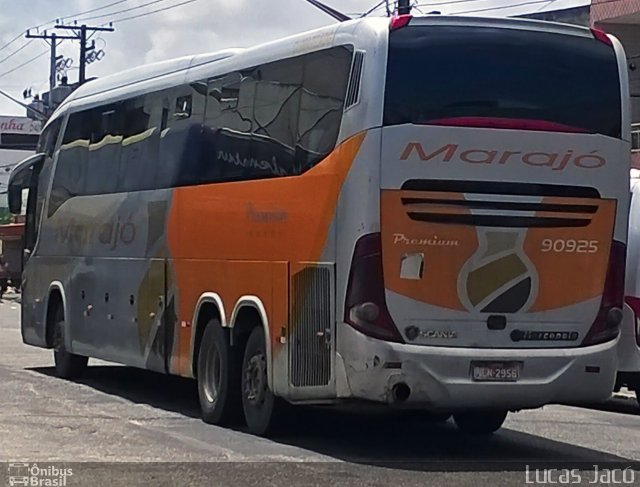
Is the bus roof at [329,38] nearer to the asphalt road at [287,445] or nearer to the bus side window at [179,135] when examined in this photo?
the bus side window at [179,135]

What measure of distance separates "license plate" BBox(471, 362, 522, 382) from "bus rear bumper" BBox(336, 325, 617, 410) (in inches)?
1.4

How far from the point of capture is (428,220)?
12.2 metres

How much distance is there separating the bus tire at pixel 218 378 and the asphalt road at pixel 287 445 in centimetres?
22

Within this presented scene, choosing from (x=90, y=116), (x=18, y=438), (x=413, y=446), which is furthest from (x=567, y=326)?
(x=90, y=116)

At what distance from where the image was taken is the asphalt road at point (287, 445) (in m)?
11.3

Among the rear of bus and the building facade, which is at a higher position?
the building facade

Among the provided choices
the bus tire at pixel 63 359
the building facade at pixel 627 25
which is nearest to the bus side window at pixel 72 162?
the bus tire at pixel 63 359

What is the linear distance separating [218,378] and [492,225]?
386cm

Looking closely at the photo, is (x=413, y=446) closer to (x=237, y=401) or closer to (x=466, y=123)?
(x=237, y=401)

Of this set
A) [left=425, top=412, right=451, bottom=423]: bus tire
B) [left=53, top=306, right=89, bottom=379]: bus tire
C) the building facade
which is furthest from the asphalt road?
the building facade

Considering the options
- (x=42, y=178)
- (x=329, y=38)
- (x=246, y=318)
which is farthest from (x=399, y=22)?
(x=42, y=178)

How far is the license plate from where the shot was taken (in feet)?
40.1

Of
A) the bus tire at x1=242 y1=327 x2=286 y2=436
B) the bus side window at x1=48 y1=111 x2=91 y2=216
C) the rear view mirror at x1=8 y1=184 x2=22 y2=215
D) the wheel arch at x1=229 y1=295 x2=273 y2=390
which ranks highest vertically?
the bus side window at x1=48 y1=111 x2=91 y2=216

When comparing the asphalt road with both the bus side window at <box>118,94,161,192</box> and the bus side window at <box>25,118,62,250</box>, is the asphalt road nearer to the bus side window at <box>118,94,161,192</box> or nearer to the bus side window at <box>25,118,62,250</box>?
the bus side window at <box>118,94,161,192</box>
